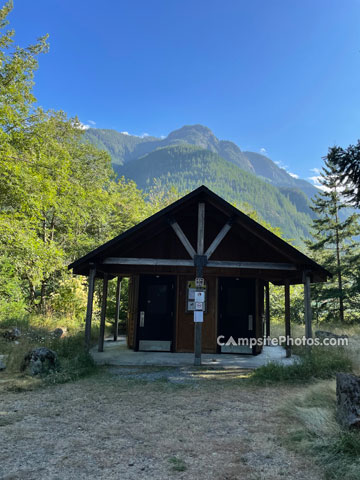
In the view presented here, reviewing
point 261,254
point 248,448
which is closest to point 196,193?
point 261,254

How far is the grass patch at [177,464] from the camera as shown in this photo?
337 centimetres

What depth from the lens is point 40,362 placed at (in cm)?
759

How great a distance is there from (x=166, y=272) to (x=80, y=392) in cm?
549

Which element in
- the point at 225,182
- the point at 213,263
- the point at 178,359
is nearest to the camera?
the point at 213,263

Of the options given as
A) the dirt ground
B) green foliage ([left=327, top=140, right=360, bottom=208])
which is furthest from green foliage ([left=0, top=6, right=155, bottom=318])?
green foliage ([left=327, top=140, right=360, bottom=208])

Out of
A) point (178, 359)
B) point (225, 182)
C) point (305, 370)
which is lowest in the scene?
point (178, 359)

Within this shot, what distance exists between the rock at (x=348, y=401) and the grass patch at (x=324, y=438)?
10cm

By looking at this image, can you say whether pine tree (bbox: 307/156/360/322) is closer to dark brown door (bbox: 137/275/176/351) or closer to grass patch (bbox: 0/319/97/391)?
dark brown door (bbox: 137/275/176/351)

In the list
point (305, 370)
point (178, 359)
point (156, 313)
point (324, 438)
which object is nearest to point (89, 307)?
point (156, 313)

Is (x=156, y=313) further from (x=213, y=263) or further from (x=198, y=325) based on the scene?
(x=213, y=263)

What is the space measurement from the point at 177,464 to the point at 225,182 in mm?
169799

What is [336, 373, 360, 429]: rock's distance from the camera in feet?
13.5

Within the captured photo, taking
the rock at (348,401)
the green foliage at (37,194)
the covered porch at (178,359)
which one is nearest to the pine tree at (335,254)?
the covered porch at (178,359)

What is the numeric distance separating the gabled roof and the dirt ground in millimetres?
3653
